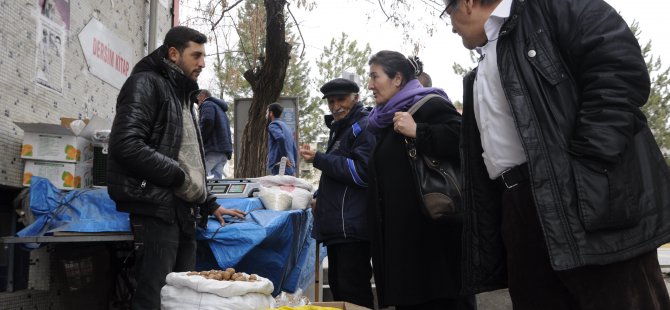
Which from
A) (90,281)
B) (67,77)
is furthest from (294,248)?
(67,77)

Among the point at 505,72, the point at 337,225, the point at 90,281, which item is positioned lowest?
the point at 90,281

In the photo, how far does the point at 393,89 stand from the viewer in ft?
13.1

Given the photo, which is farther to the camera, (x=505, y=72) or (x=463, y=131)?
(x=463, y=131)

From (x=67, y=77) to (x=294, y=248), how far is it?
7.15ft

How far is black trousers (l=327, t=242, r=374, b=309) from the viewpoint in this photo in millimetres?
4004

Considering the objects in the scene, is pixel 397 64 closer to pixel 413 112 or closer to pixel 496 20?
pixel 413 112

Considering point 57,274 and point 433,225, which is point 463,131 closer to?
point 433,225

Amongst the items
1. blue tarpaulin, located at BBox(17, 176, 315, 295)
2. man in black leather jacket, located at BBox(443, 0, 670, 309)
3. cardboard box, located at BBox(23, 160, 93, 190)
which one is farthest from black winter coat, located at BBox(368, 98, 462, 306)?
cardboard box, located at BBox(23, 160, 93, 190)

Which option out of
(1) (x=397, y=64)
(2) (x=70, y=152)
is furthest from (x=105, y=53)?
(1) (x=397, y=64)

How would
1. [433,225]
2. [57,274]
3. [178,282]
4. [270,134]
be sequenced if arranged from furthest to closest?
[270,134], [57,274], [433,225], [178,282]

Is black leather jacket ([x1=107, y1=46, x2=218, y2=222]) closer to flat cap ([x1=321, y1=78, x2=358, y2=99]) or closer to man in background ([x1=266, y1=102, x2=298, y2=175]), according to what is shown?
flat cap ([x1=321, y1=78, x2=358, y2=99])

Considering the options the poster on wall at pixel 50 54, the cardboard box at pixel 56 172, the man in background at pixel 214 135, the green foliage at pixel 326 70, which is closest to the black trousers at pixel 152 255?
the cardboard box at pixel 56 172

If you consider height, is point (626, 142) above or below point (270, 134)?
below

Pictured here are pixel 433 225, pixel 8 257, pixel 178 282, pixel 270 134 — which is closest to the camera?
pixel 178 282
